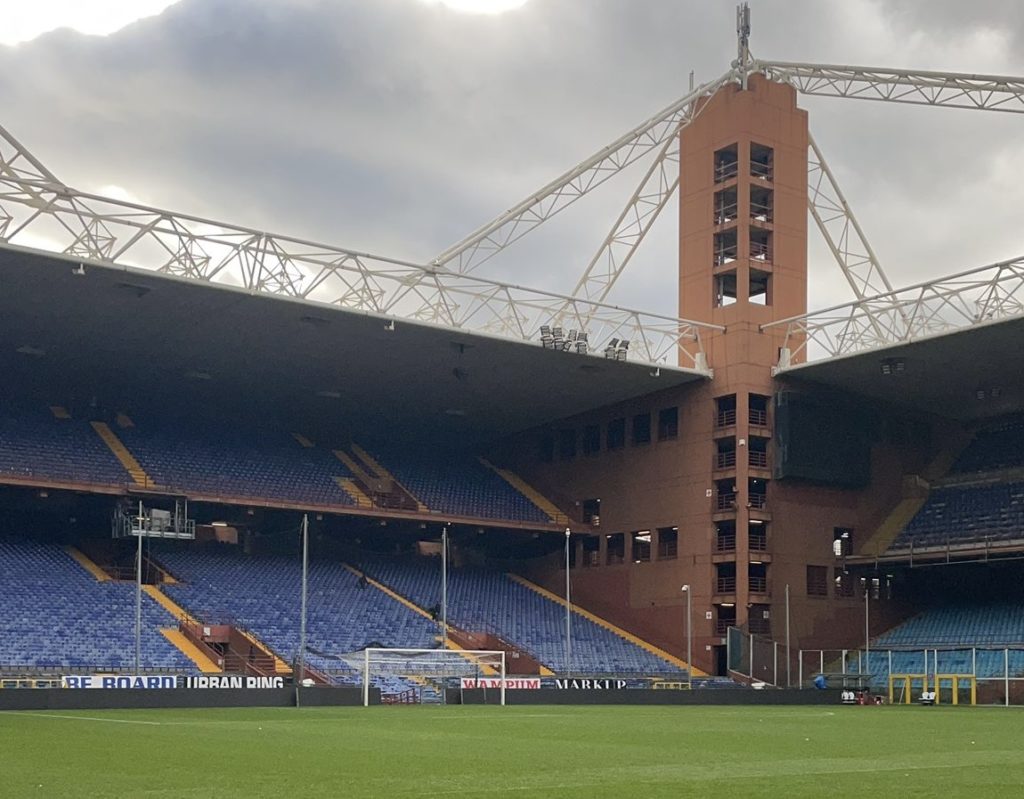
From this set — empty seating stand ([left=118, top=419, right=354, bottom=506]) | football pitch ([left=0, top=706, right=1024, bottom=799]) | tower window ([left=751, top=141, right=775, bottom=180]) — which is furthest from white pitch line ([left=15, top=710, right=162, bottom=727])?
tower window ([left=751, top=141, right=775, bottom=180])

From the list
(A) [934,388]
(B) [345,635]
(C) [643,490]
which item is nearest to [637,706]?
(B) [345,635]

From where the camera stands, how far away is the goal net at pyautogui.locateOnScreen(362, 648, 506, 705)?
4793 cm

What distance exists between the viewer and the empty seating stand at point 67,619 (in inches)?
1811

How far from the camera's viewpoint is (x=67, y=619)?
4891 centimetres

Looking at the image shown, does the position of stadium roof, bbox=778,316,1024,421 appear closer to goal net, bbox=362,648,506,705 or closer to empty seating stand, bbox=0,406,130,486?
goal net, bbox=362,648,506,705

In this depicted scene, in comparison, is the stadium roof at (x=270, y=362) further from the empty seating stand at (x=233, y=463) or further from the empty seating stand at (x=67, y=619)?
the empty seating stand at (x=67, y=619)

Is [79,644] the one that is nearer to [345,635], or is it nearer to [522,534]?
[345,635]

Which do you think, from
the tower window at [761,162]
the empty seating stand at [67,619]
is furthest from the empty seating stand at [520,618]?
the tower window at [761,162]

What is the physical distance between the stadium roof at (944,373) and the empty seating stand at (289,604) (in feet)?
65.0

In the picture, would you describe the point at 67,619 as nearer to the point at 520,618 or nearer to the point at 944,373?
the point at 520,618

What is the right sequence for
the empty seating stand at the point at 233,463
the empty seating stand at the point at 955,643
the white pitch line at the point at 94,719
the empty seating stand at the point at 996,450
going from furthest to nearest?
the empty seating stand at the point at 996,450 → the empty seating stand at the point at 233,463 → the empty seating stand at the point at 955,643 → the white pitch line at the point at 94,719

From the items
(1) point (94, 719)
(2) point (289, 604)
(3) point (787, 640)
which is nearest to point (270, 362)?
(2) point (289, 604)

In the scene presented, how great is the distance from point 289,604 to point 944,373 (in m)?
28.6

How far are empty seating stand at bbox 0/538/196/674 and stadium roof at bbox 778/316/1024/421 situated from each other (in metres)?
27.8
